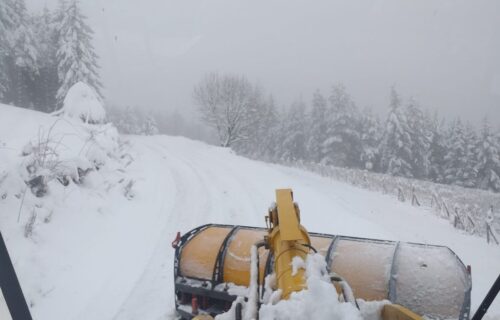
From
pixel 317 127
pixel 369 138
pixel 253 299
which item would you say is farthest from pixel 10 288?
pixel 317 127

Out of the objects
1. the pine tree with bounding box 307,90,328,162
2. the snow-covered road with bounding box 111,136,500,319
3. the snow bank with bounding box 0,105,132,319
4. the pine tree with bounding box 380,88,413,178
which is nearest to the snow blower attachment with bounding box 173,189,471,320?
the snow-covered road with bounding box 111,136,500,319

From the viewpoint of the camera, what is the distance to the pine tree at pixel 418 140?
4647 cm

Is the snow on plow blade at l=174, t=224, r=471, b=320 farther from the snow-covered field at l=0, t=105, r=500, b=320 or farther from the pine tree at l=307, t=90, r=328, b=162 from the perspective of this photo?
the pine tree at l=307, t=90, r=328, b=162

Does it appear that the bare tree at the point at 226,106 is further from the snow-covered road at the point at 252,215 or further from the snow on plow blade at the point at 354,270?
the snow on plow blade at the point at 354,270

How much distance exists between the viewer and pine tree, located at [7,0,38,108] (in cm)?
3225

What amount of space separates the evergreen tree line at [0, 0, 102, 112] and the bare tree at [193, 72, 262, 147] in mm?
11294

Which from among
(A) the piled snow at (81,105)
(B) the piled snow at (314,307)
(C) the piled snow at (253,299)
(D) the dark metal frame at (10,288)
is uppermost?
(A) the piled snow at (81,105)

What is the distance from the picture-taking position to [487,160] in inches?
1816

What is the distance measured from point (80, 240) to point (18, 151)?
3.29 m

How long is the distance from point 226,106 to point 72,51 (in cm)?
1605

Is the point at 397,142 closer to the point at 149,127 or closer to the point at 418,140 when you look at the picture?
the point at 418,140

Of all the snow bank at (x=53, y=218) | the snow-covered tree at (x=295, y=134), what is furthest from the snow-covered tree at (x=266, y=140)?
the snow bank at (x=53, y=218)

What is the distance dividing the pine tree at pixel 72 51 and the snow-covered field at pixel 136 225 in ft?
68.2

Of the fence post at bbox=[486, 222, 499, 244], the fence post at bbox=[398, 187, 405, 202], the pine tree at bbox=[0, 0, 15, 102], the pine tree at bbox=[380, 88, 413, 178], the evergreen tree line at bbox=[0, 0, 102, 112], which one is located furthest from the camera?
the pine tree at bbox=[380, 88, 413, 178]
